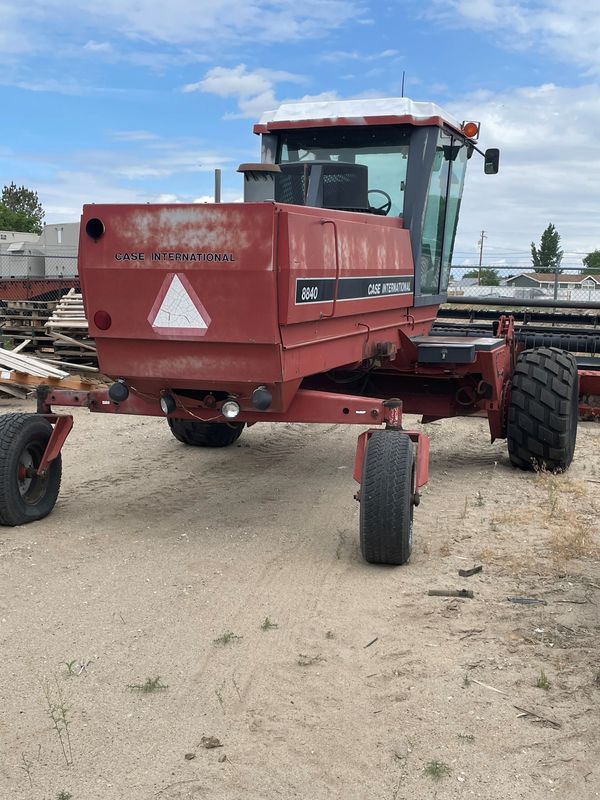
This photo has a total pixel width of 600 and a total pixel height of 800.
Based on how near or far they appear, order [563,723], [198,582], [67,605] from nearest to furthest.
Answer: [563,723]
[67,605]
[198,582]

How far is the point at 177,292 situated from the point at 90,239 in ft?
2.05

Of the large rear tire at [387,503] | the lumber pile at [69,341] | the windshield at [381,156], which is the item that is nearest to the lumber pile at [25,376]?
the lumber pile at [69,341]

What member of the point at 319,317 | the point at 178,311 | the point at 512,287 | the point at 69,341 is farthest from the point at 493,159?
the point at 512,287

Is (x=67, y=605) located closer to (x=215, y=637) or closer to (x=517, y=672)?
(x=215, y=637)

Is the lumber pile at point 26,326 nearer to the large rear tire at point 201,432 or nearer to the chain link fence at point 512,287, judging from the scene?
the large rear tire at point 201,432

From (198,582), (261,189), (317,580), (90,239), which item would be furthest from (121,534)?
(261,189)

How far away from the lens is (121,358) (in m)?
5.48

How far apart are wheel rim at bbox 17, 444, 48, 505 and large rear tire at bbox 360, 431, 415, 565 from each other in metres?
2.36

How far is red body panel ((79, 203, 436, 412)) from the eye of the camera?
A: 197 inches

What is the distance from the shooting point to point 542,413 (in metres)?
7.55

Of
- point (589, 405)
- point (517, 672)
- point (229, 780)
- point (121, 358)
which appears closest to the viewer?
point (229, 780)

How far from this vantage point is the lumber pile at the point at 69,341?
13.5 m

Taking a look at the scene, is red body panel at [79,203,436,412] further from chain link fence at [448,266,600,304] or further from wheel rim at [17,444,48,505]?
chain link fence at [448,266,600,304]

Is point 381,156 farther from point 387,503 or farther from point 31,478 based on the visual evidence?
point 31,478
